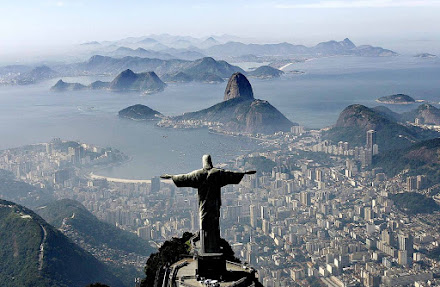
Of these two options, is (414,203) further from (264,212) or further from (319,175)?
(264,212)

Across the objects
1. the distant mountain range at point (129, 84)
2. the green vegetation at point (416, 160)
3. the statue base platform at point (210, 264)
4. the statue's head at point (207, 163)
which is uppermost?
the statue's head at point (207, 163)

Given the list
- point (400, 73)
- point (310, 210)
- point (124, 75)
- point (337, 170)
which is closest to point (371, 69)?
point (400, 73)

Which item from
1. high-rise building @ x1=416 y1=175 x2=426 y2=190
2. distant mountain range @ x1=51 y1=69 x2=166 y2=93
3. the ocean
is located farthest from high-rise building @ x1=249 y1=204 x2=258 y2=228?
distant mountain range @ x1=51 y1=69 x2=166 y2=93

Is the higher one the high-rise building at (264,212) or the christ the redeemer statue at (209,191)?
the christ the redeemer statue at (209,191)

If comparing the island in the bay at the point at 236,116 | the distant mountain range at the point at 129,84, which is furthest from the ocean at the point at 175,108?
the distant mountain range at the point at 129,84

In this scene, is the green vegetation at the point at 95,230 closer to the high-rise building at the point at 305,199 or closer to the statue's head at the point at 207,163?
the high-rise building at the point at 305,199

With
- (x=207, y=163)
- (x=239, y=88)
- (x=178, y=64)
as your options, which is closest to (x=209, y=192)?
(x=207, y=163)

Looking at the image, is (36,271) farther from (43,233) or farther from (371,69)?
(371,69)
